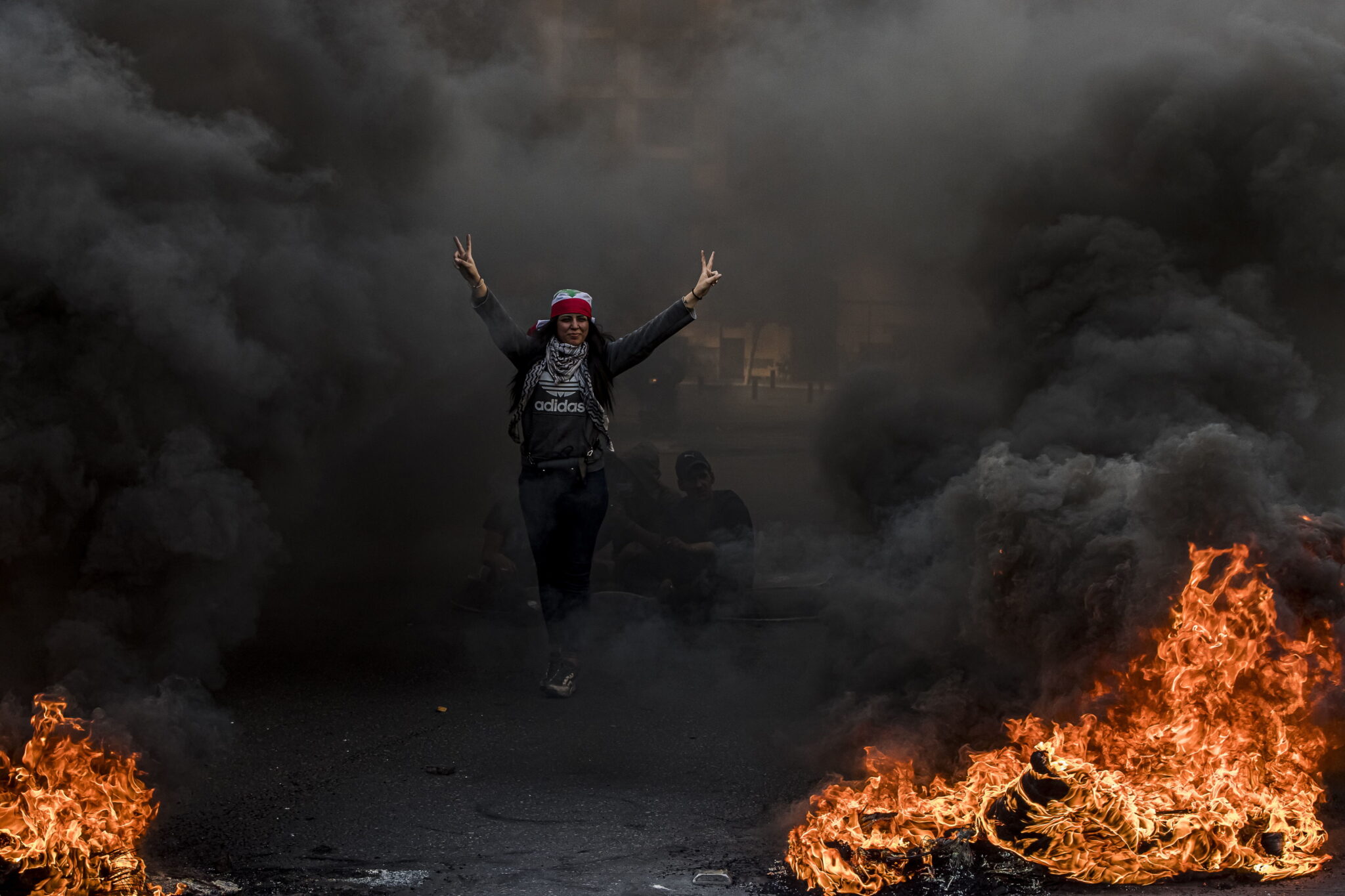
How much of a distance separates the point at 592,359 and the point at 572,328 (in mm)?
205

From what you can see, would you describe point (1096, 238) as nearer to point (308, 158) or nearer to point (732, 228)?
point (732, 228)

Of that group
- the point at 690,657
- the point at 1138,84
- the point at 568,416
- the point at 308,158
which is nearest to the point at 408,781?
the point at 568,416

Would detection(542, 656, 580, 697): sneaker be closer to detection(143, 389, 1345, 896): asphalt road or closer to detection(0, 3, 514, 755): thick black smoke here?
detection(143, 389, 1345, 896): asphalt road

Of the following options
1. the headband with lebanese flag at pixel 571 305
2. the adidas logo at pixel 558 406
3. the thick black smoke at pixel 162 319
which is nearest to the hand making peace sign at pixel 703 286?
the headband with lebanese flag at pixel 571 305

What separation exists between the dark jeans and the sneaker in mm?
58

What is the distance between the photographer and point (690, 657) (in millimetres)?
5770

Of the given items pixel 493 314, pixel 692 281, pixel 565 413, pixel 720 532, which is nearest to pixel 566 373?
pixel 565 413

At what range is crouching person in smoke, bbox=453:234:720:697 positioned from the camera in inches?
183

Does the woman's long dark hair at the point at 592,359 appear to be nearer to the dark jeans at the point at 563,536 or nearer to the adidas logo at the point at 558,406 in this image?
the adidas logo at the point at 558,406

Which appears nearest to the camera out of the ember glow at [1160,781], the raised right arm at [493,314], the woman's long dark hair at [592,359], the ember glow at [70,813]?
the ember glow at [70,813]

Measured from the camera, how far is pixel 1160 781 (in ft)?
11.1

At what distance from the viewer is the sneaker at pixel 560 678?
5031 millimetres

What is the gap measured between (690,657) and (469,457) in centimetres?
372

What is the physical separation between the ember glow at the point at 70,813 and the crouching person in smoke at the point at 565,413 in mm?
1946
